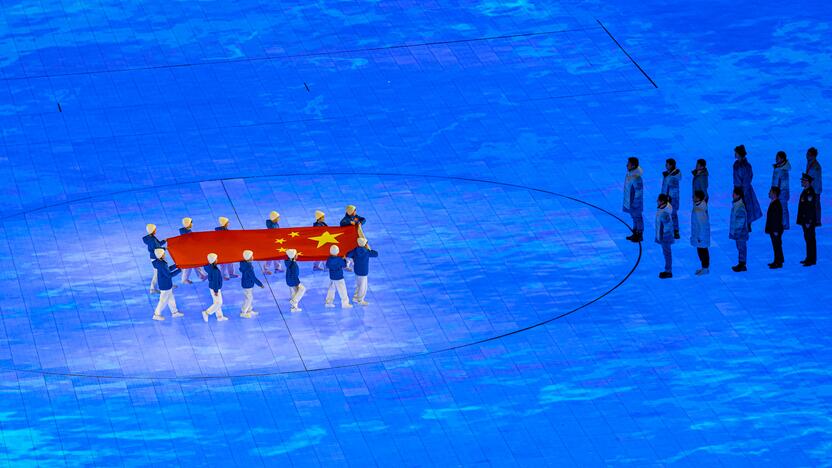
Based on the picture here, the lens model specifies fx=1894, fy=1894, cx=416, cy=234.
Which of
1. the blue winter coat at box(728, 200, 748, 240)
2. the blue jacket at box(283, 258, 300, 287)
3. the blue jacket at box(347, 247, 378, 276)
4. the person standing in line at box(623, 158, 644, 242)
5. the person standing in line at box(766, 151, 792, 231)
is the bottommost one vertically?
the blue jacket at box(283, 258, 300, 287)

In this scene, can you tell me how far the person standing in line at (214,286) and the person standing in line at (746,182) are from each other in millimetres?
10194

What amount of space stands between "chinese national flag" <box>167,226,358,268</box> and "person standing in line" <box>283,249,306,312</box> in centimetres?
62

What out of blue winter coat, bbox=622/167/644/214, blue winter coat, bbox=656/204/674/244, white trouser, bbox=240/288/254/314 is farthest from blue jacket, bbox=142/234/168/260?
blue winter coat, bbox=656/204/674/244

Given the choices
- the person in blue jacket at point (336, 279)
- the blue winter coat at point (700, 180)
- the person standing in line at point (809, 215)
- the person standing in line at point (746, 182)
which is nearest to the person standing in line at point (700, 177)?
the blue winter coat at point (700, 180)

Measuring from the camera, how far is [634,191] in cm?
3559

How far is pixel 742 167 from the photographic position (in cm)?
3625

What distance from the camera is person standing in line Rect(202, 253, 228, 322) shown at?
32812 mm

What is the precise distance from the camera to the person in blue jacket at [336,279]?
33.2m

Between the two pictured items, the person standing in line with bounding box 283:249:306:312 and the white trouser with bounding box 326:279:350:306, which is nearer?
the person standing in line with bounding box 283:249:306:312

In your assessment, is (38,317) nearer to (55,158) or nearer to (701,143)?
(55,158)

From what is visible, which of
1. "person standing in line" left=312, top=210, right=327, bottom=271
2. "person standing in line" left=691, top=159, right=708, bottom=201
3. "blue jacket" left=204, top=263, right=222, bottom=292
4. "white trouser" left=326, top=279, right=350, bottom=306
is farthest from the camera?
"person standing in line" left=691, top=159, right=708, bottom=201

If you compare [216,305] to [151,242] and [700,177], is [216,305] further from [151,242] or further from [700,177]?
[700,177]

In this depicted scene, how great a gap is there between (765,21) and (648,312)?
1544cm

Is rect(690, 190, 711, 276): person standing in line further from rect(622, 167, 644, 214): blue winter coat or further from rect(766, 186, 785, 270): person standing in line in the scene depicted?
rect(622, 167, 644, 214): blue winter coat
